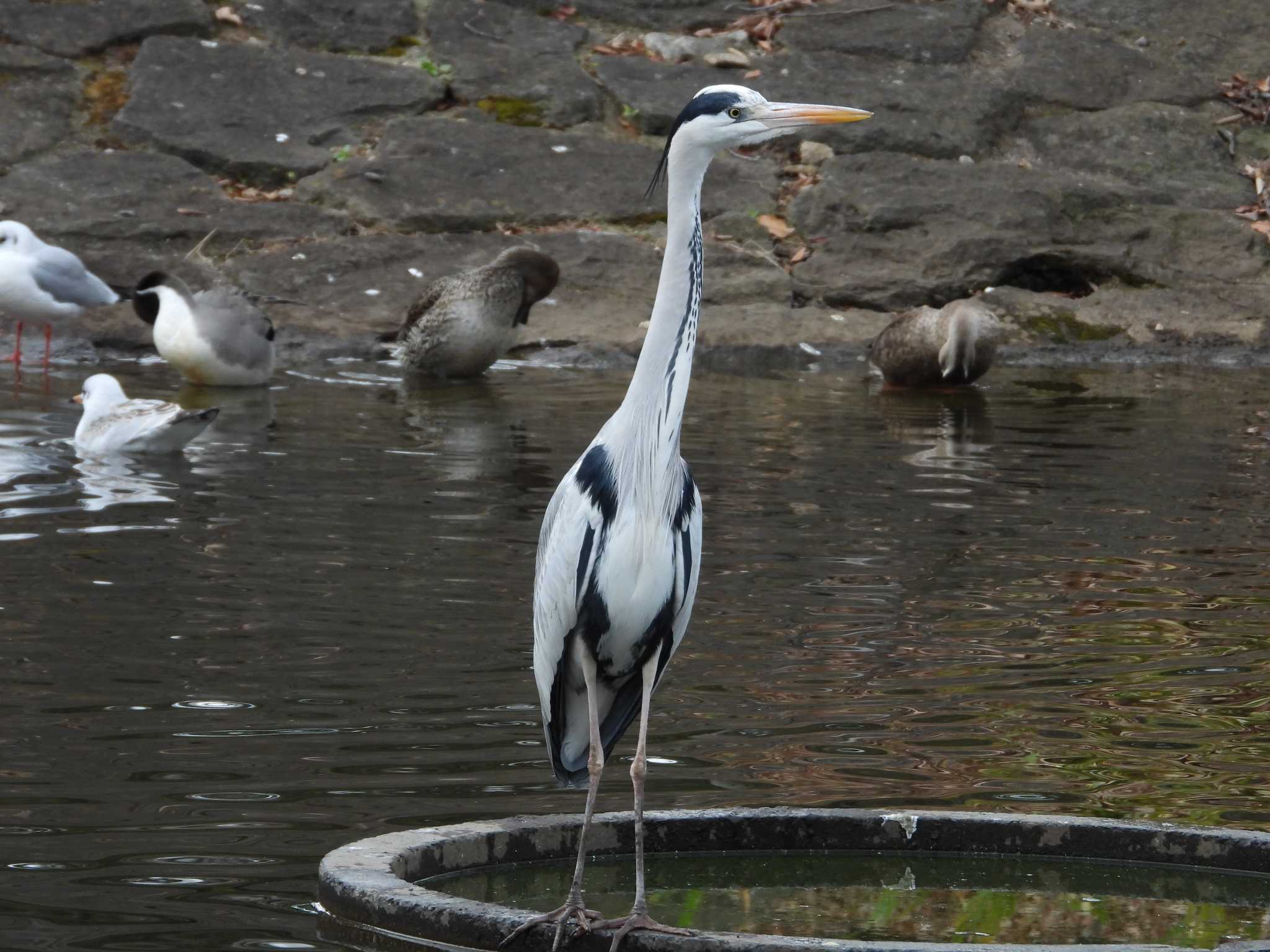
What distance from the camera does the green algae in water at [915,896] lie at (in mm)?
4070

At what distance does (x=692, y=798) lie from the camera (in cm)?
498

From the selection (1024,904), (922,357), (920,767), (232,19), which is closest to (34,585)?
(920,767)

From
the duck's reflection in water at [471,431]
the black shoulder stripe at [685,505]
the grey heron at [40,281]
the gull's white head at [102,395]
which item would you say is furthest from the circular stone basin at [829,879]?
the grey heron at [40,281]

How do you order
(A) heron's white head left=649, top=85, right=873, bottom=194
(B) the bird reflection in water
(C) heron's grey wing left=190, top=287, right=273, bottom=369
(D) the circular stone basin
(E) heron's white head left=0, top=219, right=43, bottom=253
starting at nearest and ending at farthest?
(D) the circular stone basin, (A) heron's white head left=649, top=85, right=873, bottom=194, (B) the bird reflection in water, (C) heron's grey wing left=190, top=287, right=273, bottom=369, (E) heron's white head left=0, top=219, right=43, bottom=253

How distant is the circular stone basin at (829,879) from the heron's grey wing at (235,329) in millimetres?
9195

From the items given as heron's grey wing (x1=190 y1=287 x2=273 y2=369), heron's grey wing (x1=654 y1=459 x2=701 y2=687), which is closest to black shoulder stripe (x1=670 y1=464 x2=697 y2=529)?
heron's grey wing (x1=654 y1=459 x2=701 y2=687)

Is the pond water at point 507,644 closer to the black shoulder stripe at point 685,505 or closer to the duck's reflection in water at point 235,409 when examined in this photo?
the duck's reflection in water at point 235,409

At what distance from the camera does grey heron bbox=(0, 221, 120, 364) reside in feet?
45.2

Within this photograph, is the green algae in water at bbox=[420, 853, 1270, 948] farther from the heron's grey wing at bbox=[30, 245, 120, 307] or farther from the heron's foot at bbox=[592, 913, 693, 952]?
the heron's grey wing at bbox=[30, 245, 120, 307]

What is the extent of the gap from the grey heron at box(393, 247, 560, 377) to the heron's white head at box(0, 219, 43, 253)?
8.91 ft

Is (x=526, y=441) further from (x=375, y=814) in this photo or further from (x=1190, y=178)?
(x=1190, y=178)

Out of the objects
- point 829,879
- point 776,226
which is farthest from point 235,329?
point 829,879

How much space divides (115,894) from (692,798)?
1.52 m

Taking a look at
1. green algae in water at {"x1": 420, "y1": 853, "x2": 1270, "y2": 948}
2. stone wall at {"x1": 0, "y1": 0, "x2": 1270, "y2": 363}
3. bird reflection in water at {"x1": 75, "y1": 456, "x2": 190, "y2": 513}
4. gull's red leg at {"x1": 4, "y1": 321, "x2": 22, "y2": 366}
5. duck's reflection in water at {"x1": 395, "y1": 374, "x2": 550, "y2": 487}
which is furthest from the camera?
stone wall at {"x1": 0, "y1": 0, "x2": 1270, "y2": 363}
